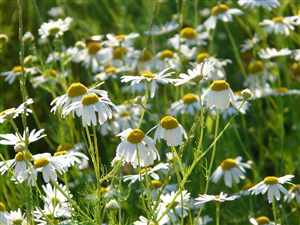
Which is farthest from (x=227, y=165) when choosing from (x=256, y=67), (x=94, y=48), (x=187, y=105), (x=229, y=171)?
(x=94, y=48)

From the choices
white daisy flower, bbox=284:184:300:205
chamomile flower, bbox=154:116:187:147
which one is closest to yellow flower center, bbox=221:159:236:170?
white daisy flower, bbox=284:184:300:205

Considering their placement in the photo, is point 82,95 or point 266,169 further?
point 266,169

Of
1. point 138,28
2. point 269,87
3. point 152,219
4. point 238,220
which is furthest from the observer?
point 138,28

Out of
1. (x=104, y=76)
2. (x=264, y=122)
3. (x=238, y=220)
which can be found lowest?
(x=238, y=220)

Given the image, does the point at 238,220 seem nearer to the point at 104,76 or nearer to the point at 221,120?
the point at 221,120

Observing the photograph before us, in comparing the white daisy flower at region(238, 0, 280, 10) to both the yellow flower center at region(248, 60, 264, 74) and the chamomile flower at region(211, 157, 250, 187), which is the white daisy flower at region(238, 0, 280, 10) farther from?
the chamomile flower at region(211, 157, 250, 187)

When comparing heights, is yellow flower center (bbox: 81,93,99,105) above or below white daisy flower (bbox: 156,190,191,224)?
above

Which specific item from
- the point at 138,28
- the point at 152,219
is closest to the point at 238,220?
the point at 152,219

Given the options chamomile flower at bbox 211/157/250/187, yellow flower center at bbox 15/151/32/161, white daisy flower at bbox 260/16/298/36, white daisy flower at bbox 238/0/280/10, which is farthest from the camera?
white daisy flower at bbox 260/16/298/36
